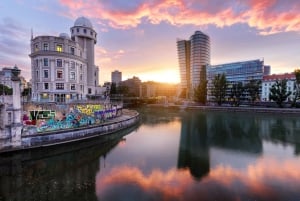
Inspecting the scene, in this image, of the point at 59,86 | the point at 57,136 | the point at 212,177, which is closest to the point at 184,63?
the point at 59,86

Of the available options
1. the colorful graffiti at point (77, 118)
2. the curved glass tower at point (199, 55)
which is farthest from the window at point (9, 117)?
the curved glass tower at point (199, 55)

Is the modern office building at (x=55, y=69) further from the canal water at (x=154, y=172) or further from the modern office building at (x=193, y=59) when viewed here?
the modern office building at (x=193, y=59)

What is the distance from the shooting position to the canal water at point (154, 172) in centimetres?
1228

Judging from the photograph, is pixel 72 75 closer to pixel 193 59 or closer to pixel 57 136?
pixel 57 136

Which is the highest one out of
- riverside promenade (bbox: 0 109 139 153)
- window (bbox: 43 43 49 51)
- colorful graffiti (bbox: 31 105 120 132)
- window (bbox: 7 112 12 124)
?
window (bbox: 43 43 49 51)

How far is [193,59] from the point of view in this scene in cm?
14425

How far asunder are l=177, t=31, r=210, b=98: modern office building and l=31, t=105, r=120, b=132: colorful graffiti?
117976mm

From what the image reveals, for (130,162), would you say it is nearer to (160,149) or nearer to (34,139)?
(160,149)

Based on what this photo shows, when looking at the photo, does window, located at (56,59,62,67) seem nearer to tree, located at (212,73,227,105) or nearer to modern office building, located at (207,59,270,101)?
tree, located at (212,73,227,105)

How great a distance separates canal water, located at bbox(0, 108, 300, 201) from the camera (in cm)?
1228

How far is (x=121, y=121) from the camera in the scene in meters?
34.0

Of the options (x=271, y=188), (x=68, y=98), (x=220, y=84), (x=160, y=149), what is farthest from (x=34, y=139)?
(x=220, y=84)

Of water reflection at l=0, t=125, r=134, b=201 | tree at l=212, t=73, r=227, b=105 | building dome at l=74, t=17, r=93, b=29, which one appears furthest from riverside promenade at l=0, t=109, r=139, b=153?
tree at l=212, t=73, r=227, b=105

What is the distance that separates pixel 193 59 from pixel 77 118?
13219 centimetres
